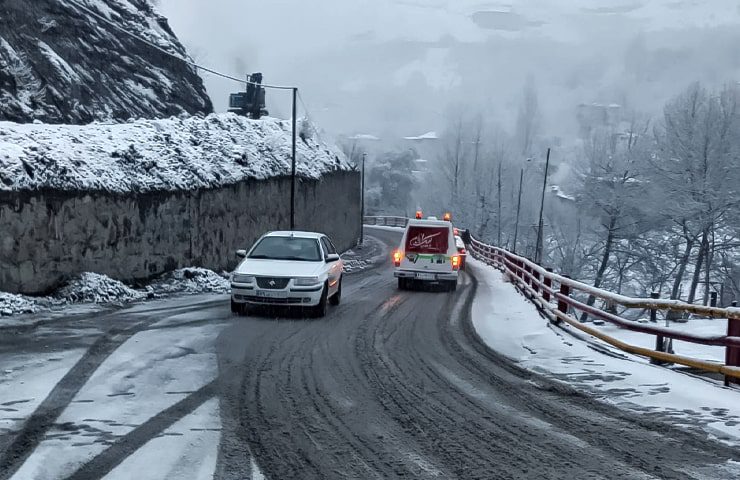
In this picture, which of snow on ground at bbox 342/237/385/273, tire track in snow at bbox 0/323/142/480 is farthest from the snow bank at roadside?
snow on ground at bbox 342/237/385/273

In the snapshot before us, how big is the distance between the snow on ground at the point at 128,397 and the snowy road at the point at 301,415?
0.02 meters

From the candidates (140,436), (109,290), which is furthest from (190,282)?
(140,436)

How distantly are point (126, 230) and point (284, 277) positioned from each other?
526cm

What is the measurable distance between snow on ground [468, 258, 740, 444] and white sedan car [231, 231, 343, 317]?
317 cm

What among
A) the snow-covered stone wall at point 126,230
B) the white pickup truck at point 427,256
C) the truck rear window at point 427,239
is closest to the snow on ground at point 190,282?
the snow-covered stone wall at point 126,230

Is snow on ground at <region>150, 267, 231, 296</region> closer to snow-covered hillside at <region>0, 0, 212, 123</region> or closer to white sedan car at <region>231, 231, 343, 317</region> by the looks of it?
white sedan car at <region>231, 231, 343, 317</region>

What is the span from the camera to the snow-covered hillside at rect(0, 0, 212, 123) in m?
24.1

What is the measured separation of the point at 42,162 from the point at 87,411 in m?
9.50

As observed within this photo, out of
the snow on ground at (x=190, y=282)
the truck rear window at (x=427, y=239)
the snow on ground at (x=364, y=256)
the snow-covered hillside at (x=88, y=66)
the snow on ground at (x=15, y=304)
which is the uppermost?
the snow-covered hillside at (x=88, y=66)

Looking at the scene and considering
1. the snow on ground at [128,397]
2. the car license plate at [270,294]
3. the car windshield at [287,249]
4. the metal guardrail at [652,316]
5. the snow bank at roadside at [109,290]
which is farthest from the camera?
the car windshield at [287,249]

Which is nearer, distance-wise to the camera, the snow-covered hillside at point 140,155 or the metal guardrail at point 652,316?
the metal guardrail at point 652,316

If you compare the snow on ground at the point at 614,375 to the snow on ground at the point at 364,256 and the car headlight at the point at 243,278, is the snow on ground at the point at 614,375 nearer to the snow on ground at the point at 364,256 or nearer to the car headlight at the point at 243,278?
the car headlight at the point at 243,278

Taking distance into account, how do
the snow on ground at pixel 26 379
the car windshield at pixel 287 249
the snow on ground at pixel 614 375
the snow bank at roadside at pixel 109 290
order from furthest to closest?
1. the car windshield at pixel 287 249
2. the snow bank at roadside at pixel 109 290
3. the snow on ground at pixel 614 375
4. the snow on ground at pixel 26 379

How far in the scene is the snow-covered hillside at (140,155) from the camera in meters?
14.5
